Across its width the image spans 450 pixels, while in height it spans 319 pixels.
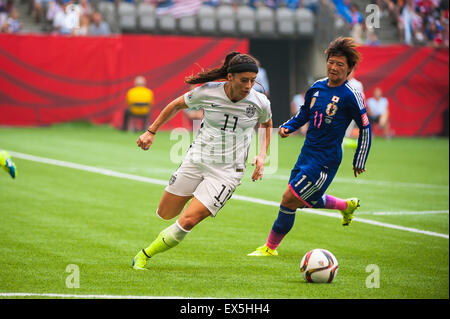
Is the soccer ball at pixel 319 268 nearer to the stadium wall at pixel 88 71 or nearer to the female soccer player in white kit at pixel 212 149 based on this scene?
the female soccer player in white kit at pixel 212 149

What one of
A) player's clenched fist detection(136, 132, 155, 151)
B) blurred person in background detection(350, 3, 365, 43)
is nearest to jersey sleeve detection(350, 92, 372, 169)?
player's clenched fist detection(136, 132, 155, 151)

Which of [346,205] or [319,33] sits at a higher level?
[319,33]

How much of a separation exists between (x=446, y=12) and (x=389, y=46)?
3063mm

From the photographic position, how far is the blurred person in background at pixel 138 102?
26.3 meters

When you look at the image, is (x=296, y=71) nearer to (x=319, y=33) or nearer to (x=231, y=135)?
(x=319, y=33)

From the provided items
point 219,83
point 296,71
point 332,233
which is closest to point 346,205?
point 332,233

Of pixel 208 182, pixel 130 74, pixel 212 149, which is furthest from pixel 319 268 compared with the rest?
pixel 130 74

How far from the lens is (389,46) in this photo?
29.9 metres

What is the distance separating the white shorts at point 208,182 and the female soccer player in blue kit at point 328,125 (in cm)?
90

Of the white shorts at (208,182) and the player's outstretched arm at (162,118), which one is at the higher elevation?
the player's outstretched arm at (162,118)

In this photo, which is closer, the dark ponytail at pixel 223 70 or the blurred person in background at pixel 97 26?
the dark ponytail at pixel 223 70

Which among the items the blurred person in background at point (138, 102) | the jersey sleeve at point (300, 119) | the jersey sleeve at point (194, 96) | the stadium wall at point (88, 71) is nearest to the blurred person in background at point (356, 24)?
the stadium wall at point (88, 71)

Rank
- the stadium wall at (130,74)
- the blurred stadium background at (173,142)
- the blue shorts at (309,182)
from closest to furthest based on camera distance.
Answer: the blurred stadium background at (173,142) → the blue shorts at (309,182) → the stadium wall at (130,74)

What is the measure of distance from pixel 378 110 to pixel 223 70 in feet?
73.2
